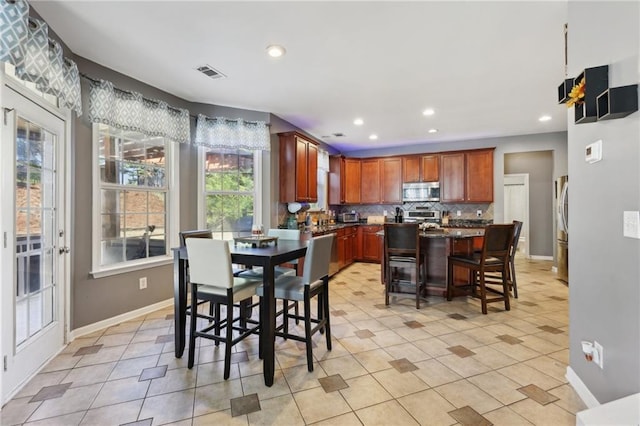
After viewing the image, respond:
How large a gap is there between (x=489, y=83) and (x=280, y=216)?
10.8ft

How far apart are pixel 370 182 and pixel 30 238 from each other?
5798 mm

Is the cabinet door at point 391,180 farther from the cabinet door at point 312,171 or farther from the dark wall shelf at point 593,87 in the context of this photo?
the dark wall shelf at point 593,87

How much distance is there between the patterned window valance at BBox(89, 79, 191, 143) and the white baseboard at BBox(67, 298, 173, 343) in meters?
2.00

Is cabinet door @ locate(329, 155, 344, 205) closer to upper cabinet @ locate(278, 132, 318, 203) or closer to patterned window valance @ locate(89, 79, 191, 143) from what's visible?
→ upper cabinet @ locate(278, 132, 318, 203)

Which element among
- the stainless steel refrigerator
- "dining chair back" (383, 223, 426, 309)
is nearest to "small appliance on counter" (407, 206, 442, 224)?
the stainless steel refrigerator

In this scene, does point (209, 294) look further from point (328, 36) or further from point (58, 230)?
point (328, 36)

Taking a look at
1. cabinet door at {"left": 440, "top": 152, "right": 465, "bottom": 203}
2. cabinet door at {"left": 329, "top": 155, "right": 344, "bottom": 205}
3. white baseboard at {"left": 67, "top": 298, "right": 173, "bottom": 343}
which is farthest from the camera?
cabinet door at {"left": 329, "top": 155, "right": 344, "bottom": 205}

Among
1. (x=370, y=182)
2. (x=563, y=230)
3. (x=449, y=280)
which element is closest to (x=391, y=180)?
(x=370, y=182)

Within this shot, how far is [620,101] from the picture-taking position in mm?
1406

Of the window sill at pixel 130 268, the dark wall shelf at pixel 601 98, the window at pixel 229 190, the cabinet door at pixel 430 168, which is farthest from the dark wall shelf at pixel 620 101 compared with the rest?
the cabinet door at pixel 430 168

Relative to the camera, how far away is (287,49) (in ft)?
8.75

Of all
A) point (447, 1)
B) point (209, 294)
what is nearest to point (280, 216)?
point (209, 294)

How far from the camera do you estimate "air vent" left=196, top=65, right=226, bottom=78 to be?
9.84ft

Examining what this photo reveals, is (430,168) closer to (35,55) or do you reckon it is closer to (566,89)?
(566,89)
